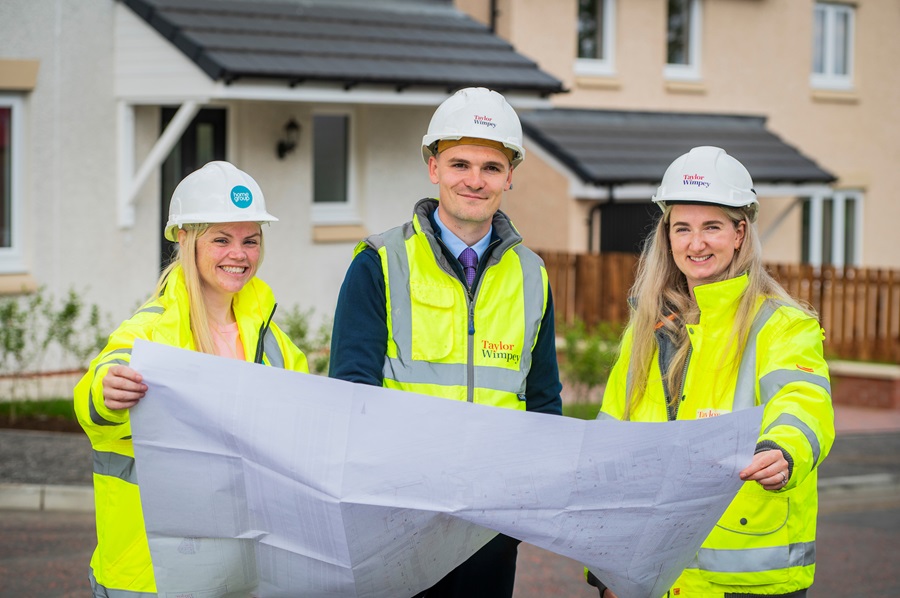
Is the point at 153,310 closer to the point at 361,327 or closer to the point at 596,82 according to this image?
the point at 361,327

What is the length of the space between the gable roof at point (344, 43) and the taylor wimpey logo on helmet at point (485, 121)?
935cm

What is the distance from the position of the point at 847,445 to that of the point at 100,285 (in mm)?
7529

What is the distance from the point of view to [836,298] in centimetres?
1570

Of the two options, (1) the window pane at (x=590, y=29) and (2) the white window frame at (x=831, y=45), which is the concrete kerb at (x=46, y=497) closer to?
(1) the window pane at (x=590, y=29)

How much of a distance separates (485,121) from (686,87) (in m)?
17.1

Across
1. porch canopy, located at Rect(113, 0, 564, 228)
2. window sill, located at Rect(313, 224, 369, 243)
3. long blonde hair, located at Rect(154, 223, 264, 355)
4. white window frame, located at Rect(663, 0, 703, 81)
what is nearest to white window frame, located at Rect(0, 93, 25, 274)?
porch canopy, located at Rect(113, 0, 564, 228)

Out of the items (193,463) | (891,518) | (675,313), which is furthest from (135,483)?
(891,518)

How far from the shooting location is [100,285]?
1344 centimetres

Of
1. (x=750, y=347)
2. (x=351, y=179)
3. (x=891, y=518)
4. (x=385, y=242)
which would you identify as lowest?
(x=891, y=518)

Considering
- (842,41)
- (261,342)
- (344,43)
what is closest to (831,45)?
(842,41)

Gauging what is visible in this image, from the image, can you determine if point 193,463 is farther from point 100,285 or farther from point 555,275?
point 555,275

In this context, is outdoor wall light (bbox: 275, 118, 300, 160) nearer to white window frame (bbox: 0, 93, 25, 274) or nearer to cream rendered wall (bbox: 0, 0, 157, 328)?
cream rendered wall (bbox: 0, 0, 157, 328)

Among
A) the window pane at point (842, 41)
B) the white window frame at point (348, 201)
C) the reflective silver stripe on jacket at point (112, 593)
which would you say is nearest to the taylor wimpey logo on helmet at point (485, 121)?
the reflective silver stripe on jacket at point (112, 593)

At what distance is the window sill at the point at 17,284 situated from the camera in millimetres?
12602
